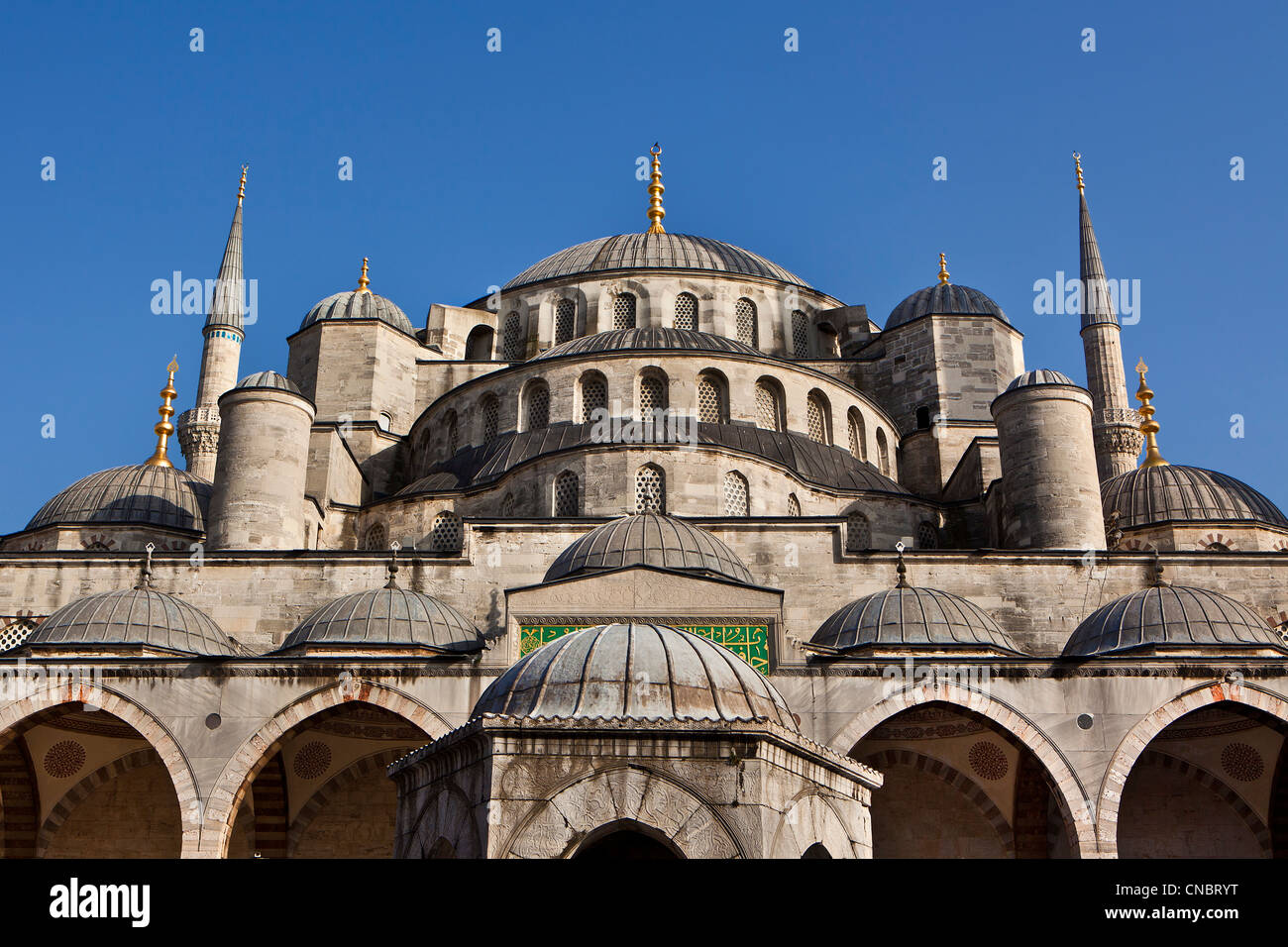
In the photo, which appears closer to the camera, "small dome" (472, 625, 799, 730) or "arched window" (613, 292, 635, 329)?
"small dome" (472, 625, 799, 730)

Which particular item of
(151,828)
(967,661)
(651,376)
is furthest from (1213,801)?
(151,828)

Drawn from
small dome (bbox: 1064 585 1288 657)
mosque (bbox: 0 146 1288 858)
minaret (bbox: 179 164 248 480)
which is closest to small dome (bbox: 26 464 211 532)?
mosque (bbox: 0 146 1288 858)

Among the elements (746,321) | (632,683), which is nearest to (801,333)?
(746,321)

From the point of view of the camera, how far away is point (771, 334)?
2944 centimetres

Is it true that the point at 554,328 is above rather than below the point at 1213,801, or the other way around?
above

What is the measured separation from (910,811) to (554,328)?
14.4m

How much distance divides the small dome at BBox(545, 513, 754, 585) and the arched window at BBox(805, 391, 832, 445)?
20.9 ft

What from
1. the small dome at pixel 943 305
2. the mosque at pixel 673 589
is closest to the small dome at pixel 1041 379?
the mosque at pixel 673 589

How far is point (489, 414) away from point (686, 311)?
6.20m

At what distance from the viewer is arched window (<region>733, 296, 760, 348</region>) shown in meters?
29.4

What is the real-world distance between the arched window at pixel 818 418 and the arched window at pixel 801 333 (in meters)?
5.58

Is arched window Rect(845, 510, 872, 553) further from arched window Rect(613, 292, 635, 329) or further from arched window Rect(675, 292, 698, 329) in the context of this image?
arched window Rect(613, 292, 635, 329)

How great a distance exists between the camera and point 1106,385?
1030 inches
